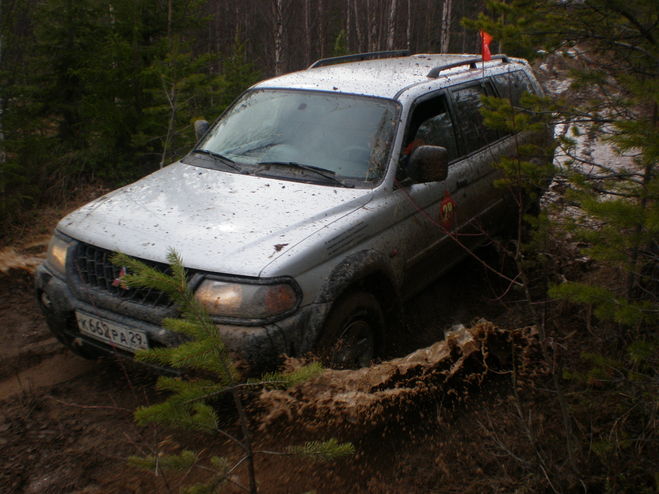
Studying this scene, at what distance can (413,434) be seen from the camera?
10.2 ft

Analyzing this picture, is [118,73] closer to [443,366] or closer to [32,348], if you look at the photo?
[32,348]

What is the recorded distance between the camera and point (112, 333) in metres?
3.17

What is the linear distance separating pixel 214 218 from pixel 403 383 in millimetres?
1448

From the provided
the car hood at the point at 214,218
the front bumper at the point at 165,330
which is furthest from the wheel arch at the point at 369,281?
the car hood at the point at 214,218

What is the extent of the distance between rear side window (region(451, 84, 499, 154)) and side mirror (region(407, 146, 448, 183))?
1033 millimetres

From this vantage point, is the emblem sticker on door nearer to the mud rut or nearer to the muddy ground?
the mud rut

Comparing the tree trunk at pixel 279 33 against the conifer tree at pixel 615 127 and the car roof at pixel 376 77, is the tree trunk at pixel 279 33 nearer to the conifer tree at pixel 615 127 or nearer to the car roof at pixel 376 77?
the car roof at pixel 376 77

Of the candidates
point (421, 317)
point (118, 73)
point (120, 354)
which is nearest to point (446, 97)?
point (421, 317)

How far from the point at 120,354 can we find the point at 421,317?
2.55 metres

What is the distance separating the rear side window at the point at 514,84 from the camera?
546 cm

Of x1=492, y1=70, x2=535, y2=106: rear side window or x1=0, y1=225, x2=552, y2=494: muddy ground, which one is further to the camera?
x1=492, y1=70, x2=535, y2=106: rear side window

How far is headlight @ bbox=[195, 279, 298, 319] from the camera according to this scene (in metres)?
2.91

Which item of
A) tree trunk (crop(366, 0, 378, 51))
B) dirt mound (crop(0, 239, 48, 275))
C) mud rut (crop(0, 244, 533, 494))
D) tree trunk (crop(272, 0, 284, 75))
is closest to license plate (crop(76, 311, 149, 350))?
mud rut (crop(0, 244, 533, 494))

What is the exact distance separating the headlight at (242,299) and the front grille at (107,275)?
0.85 feet
